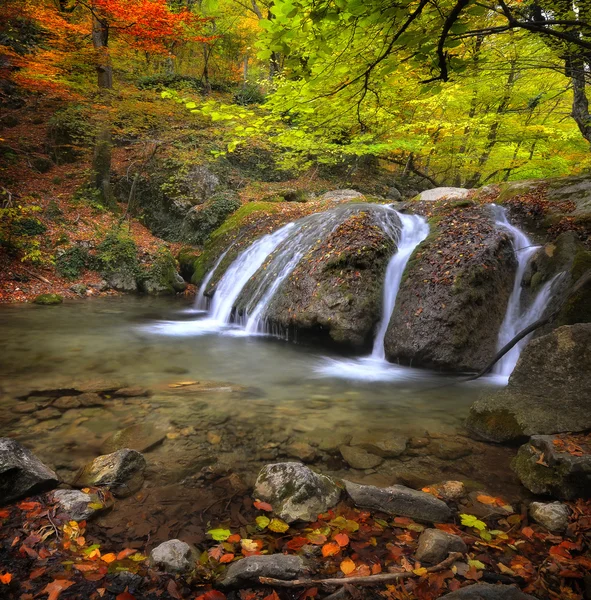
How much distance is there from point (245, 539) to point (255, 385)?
3.14 meters

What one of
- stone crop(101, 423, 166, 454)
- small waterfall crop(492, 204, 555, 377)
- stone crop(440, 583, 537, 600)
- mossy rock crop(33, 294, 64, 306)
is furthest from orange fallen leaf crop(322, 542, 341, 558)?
mossy rock crop(33, 294, 64, 306)

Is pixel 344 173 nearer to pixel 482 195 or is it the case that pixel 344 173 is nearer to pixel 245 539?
pixel 482 195

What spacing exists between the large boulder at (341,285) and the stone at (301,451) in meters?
3.53

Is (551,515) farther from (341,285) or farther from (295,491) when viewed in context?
(341,285)

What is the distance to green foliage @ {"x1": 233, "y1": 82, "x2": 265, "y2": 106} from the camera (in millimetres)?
21114

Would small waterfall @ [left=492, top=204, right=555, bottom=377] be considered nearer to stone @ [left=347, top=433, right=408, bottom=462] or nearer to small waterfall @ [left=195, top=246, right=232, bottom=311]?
stone @ [left=347, top=433, right=408, bottom=462]

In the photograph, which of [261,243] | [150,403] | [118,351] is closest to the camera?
[150,403]

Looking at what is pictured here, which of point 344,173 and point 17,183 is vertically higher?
point 344,173

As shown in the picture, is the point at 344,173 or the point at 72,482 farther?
the point at 344,173

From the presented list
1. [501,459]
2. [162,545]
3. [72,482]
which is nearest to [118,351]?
[72,482]

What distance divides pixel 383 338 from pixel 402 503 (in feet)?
14.8

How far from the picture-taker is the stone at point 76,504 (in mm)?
2350

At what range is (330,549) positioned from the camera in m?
2.19

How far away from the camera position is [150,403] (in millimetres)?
4344
